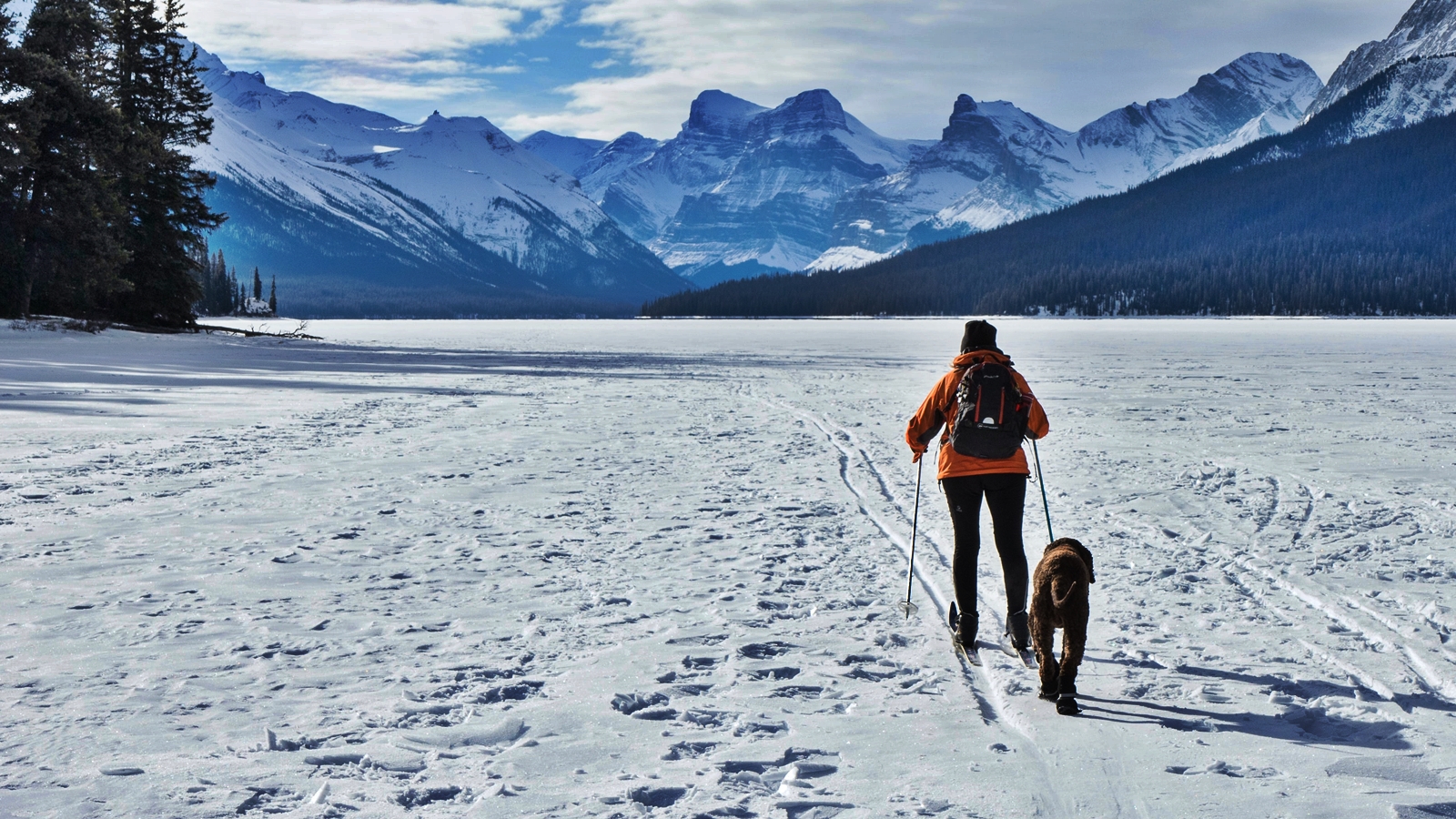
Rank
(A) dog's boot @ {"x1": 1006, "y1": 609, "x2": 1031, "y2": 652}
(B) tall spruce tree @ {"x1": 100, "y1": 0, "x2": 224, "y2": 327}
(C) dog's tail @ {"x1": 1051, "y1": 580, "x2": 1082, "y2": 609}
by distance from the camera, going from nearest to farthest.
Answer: (C) dog's tail @ {"x1": 1051, "y1": 580, "x2": 1082, "y2": 609}, (A) dog's boot @ {"x1": 1006, "y1": 609, "x2": 1031, "y2": 652}, (B) tall spruce tree @ {"x1": 100, "y1": 0, "x2": 224, "y2": 327}

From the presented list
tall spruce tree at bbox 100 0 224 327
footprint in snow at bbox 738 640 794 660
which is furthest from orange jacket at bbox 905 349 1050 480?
tall spruce tree at bbox 100 0 224 327

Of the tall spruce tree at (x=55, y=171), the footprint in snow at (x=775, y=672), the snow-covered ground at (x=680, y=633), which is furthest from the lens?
the tall spruce tree at (x=55, y=171)

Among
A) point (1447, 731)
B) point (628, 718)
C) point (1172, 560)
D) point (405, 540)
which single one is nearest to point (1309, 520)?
point (1172, 560)

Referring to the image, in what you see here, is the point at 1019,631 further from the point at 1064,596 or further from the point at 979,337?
the point at 979,337

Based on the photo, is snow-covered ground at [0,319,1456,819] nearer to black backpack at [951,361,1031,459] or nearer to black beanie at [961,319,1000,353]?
black backpack at [951,361,1031,459]

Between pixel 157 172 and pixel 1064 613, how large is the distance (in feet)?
163

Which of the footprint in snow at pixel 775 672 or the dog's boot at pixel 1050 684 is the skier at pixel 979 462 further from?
the footprint in snow at pixel 775 672

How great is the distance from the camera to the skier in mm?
5648

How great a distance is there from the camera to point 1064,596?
4.97m

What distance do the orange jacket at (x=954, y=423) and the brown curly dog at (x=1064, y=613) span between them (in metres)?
0.66

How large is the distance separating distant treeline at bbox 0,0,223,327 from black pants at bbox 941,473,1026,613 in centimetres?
4171

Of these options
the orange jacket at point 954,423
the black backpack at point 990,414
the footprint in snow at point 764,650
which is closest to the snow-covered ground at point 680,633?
the footprint in snow at point 764,650

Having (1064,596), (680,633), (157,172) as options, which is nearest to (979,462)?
(1064,596)

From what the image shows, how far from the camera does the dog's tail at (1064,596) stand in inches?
195
